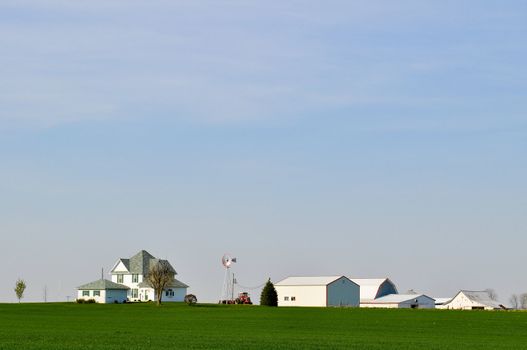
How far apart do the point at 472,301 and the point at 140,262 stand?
64.0m

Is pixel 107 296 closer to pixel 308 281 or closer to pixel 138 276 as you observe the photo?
pixel 138 276

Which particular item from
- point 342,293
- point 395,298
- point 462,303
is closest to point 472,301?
point 462,303

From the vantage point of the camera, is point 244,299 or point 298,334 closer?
point 298,334

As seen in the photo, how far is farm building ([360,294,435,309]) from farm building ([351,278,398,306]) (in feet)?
3.76

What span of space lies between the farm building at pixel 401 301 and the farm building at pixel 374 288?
3.76ft

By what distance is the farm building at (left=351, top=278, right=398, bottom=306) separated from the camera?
184 meters

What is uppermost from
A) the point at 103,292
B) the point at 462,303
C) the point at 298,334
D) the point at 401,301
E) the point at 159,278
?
the point at 159,278

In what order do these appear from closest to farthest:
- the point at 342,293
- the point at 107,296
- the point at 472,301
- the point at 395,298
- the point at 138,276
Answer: the point at 107,296
the point at 342,293
the point at 138,276
the point at 395,298
the point at 472,301

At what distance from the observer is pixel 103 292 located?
161750 millimetres

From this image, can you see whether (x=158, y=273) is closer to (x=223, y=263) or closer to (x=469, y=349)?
(x=223, y=263)

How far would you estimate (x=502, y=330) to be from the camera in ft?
263

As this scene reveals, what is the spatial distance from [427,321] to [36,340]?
1864 inches

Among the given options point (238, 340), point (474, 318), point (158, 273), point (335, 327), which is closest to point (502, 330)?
point (335, 327)

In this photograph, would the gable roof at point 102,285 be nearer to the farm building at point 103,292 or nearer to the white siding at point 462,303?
the farm building at point 103,292
